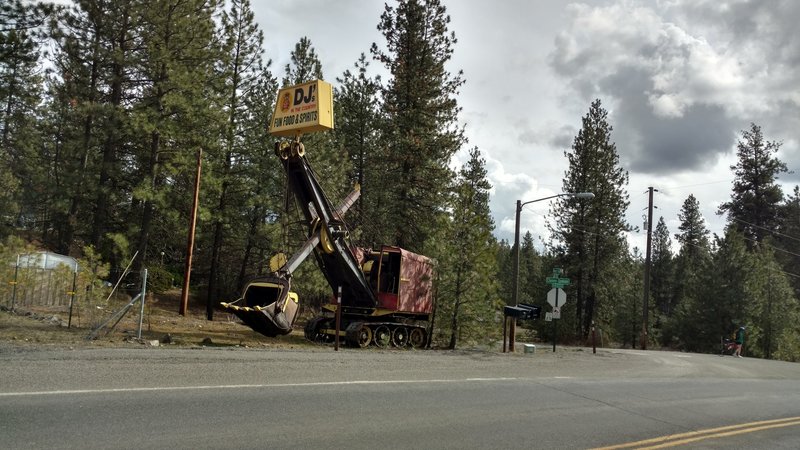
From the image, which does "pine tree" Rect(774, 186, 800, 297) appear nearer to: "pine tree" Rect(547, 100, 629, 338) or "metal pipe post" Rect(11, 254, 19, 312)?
"pine tree" Rect(547, 100, 629, 338)

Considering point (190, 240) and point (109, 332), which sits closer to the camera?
point (109, 332)

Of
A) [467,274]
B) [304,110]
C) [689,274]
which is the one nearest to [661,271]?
[689,274]

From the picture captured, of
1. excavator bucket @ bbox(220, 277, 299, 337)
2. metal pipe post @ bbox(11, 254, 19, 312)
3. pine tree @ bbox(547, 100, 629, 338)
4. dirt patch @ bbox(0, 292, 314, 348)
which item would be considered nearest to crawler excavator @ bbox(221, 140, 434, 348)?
excavator bucket @ bbox(220, 277, 299, 337)

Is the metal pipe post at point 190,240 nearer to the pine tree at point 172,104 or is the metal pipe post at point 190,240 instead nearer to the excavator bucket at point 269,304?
the pine tree at point 172,104

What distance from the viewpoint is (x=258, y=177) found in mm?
28125

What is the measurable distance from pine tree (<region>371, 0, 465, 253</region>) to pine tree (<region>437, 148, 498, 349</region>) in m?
7.50

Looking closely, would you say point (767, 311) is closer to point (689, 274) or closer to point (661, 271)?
point (689, 274)

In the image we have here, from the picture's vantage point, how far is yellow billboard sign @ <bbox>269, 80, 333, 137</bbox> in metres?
18.2

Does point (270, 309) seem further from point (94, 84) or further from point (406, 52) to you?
point (406, 52)

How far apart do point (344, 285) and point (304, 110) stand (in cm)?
642

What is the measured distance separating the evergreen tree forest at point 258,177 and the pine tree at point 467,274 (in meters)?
0.06

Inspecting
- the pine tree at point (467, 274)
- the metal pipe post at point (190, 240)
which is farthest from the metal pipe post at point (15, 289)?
the pine tree at point (467, 274)

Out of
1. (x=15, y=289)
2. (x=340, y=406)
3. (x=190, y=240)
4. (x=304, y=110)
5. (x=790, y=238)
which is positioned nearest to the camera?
(x=340, y=406)

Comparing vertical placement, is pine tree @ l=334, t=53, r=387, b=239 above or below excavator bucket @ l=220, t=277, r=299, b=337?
above
